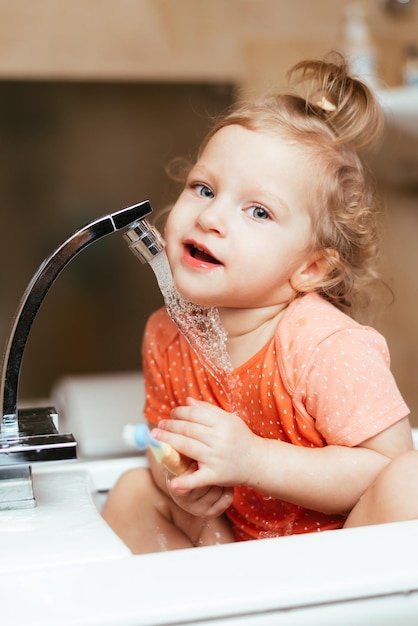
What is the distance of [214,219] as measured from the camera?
91 cm

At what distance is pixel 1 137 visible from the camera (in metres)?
2.01

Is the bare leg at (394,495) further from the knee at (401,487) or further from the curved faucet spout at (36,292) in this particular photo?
the curved faucet spout at (36,292)

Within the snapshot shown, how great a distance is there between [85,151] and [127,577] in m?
1.52

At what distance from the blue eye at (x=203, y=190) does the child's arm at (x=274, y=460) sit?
0.26 metres

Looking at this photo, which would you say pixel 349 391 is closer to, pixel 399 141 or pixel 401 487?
pixel 401 487

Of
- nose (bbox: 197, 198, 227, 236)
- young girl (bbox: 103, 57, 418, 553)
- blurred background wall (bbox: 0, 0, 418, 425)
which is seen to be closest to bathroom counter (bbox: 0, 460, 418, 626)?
young girl (bbox: 103, 57, 418, 553)

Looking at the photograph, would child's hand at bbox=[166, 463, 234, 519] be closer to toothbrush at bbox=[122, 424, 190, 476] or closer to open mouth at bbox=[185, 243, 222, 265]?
toothbrush at bbox=[122, 424, 190, 476]

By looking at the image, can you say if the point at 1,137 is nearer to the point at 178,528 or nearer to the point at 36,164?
the point at 36,164

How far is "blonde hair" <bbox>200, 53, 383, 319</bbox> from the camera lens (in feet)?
3.18

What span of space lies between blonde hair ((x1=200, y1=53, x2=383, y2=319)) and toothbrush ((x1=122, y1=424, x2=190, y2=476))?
0.99 ft

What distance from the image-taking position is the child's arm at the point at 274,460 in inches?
31.3

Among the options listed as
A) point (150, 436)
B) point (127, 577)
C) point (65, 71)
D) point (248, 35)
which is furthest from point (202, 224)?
point (248, 35)

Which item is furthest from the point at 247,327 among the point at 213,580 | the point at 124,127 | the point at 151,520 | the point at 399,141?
the point at 124,127

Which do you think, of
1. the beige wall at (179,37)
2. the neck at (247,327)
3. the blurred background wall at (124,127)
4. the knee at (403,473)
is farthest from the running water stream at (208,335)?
the beige wall at (179,37)
